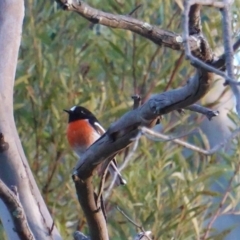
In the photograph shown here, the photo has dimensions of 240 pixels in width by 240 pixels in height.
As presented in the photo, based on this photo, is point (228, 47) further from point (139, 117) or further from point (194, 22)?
point (139, 117)

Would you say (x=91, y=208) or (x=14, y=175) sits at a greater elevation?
(x=14, y=175)

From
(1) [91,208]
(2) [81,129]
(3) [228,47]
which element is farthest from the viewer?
(2) [81,129]

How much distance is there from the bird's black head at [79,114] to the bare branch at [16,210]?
3.38 ft

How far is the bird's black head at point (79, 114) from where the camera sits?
7.76 ft

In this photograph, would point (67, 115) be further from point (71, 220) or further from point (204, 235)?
point (204, 235)

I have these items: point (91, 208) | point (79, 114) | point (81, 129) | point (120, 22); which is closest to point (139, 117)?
Answer: point (120, 22)

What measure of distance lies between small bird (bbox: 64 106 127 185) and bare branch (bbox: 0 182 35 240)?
2.75ft

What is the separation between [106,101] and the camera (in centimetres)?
245

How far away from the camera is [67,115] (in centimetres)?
249

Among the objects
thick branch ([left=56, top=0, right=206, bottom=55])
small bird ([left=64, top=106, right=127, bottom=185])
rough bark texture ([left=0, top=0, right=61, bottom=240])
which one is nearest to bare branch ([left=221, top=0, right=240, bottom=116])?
thick branch ([left=56, top=0, right=206, bottom=55])

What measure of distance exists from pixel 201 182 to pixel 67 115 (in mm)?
493

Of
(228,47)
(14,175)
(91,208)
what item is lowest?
(91,208)

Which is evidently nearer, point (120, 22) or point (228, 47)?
point (228, 47)

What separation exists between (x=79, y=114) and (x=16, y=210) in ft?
3.75
